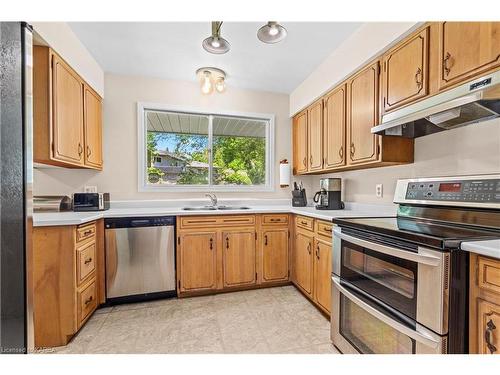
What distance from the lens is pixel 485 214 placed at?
3.85 ft

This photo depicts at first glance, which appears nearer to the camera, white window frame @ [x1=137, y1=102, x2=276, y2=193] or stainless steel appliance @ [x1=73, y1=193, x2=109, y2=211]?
stainless steel appliance @ [x1=73, y1=193, x2=109, y2=211]

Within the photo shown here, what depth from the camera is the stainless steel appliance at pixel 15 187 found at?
25.9 inches

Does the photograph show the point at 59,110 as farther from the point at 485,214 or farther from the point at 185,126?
the point at 485,214

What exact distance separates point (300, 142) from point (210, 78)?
137 centimetres

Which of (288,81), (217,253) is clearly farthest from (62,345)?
(288,81)

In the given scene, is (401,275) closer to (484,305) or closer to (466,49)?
(484,305)

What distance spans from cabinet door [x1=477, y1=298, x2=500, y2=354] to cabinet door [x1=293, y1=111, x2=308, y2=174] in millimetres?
2263

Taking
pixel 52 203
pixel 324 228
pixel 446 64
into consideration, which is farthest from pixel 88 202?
pixel 446 64

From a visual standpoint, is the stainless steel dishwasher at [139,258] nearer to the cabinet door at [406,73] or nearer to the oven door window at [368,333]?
the oven door window at [368,333]

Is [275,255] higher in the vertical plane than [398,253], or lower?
lower

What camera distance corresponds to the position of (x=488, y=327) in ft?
2.85

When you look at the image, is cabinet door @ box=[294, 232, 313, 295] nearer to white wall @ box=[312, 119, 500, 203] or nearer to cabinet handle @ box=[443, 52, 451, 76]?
white wall @ box=[312, 119, 500, 203]

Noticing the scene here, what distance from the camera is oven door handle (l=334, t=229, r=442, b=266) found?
39.0 inches

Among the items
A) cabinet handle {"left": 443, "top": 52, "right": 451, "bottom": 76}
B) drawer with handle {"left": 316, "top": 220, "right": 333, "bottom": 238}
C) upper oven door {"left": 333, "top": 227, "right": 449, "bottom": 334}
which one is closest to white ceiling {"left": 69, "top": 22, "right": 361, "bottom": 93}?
cabinet handle {"left": 443, "top": 52, "right": 451, "bottom": 76}
